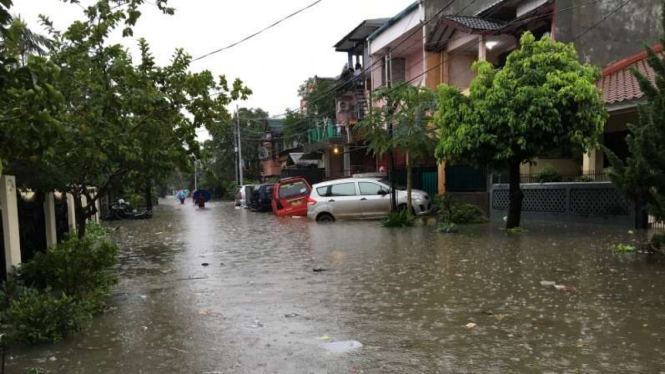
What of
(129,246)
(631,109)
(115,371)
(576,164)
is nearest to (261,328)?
(115,371)

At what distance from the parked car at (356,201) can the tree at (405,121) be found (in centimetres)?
247

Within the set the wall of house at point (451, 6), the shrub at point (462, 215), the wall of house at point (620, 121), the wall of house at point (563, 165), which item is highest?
the wall of house at point (451, 6)

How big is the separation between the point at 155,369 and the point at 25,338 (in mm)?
1382

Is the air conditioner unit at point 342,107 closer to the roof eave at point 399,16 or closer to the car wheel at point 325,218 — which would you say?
the roof eave at point 399,16

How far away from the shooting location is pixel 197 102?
28.1 feet

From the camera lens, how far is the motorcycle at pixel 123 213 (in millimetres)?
26469

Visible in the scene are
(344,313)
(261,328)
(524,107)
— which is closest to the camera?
(261,328)

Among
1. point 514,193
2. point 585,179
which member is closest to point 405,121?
point 514,193

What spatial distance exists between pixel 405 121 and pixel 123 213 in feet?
56.0

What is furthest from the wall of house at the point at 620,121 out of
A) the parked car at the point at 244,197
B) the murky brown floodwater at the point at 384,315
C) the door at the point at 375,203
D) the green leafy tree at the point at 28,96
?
the parked car at the point at 244,197

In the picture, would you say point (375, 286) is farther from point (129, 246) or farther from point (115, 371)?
point (129, 246)

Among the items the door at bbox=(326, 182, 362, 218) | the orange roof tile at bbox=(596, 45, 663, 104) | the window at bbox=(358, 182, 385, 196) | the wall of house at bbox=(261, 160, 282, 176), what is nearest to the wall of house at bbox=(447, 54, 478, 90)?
the window at bbox=(358, 182, 385, 196)

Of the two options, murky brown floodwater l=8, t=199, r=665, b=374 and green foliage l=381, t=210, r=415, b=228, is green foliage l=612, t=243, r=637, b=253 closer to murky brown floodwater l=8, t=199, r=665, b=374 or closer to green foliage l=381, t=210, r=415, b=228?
murky brown floodwater l=8, t=199, r=665, b=374

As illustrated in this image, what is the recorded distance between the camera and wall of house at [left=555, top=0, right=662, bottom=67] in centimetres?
1636
